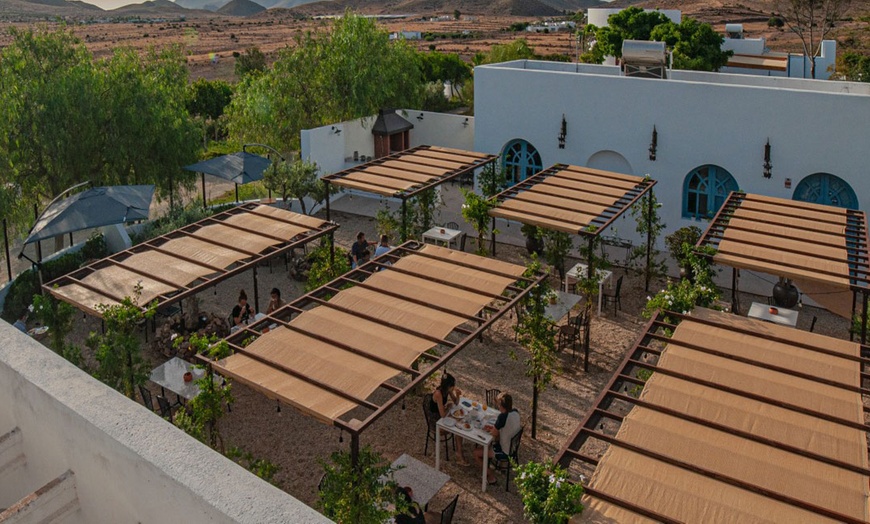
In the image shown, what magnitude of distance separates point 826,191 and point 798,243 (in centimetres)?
522

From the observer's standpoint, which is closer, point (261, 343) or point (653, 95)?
point (261, 343)

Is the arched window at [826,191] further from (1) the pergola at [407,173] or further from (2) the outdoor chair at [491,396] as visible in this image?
(2) the outdoor chair at [491,396]

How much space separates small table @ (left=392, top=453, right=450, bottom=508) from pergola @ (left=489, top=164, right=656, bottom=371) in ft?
16.3

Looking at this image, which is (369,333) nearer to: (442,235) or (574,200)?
(574,200)

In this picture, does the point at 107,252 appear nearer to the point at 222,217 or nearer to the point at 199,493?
the point at 222,217

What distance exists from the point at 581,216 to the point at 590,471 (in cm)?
545

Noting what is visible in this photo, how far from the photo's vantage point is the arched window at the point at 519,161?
72.7ft

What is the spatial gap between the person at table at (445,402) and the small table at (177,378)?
3876mm

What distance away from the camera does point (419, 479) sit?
963 cm

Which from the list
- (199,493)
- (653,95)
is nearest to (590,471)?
(199,493)

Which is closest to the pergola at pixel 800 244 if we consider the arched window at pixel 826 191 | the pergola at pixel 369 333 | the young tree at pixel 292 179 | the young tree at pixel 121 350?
the arched window at pixel 826 191

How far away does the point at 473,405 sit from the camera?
11125mm

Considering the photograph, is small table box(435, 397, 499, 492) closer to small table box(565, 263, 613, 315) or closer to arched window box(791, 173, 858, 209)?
small table box(565, 263, 613, 315)

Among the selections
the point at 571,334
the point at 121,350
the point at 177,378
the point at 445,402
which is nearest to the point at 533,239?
the point at 571,334
